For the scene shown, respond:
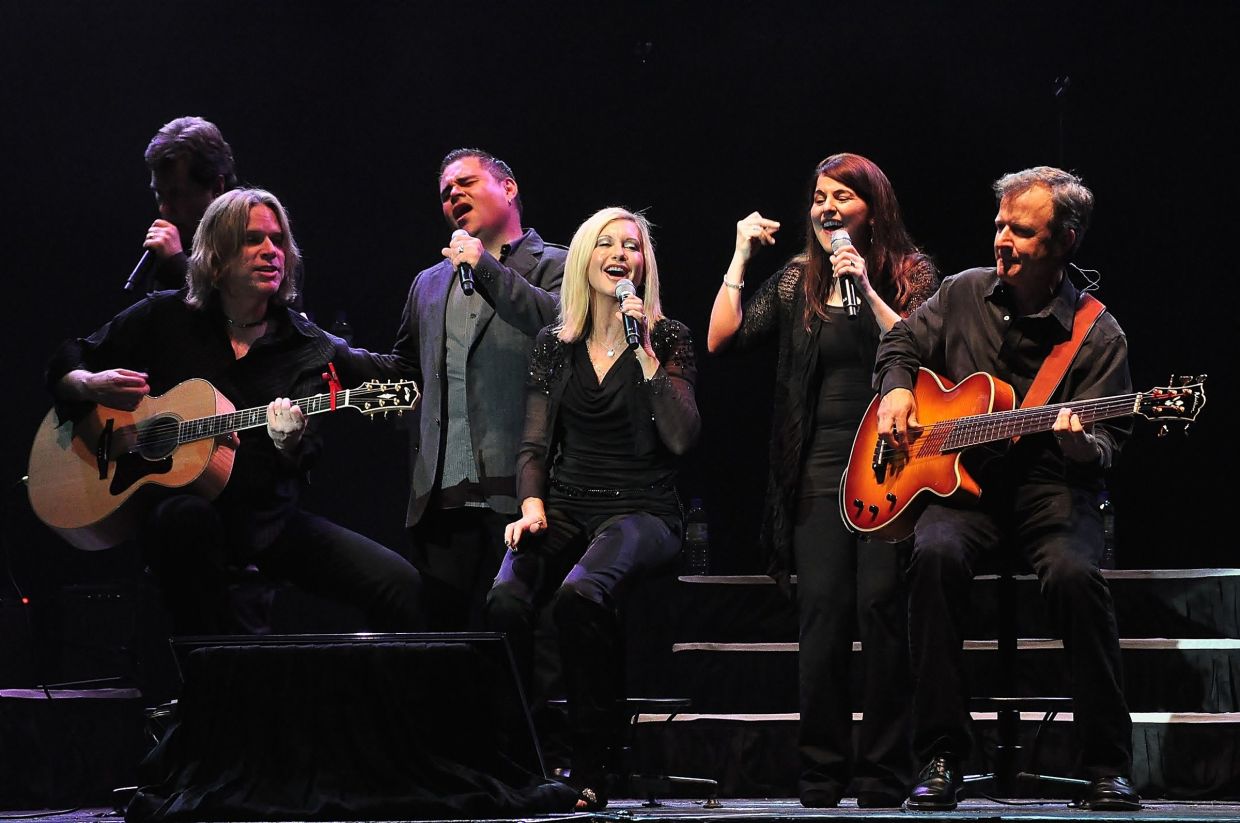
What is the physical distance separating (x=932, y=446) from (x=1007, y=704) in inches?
30.1

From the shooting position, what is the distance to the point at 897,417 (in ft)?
12.7

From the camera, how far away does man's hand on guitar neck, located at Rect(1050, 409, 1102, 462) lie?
3.59m

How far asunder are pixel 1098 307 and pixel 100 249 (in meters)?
4.62

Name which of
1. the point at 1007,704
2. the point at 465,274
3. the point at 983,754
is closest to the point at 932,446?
the point at 1007,704

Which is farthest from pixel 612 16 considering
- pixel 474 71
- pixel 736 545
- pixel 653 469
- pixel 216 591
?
pixel 216 591

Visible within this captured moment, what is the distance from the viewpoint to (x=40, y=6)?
6480 millimetres

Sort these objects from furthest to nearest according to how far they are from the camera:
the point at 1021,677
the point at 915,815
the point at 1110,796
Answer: the point at 1021,677 < the point at 1110,796 < the point at 915,815

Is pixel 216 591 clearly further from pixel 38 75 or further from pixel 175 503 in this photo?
pixel 38 75

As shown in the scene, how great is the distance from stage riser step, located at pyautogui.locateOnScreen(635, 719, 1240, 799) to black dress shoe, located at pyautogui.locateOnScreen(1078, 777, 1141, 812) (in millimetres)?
989

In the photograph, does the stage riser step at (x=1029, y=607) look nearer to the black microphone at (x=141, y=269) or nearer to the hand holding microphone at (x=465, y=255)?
the hand holding microphone at (x=465, y=255)

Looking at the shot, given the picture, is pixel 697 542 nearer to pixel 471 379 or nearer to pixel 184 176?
pixel 471 379

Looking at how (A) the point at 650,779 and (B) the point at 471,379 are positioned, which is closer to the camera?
(A) the point at 650,779

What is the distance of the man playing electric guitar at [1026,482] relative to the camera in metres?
3.54

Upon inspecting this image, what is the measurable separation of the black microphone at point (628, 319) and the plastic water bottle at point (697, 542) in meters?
2.29
